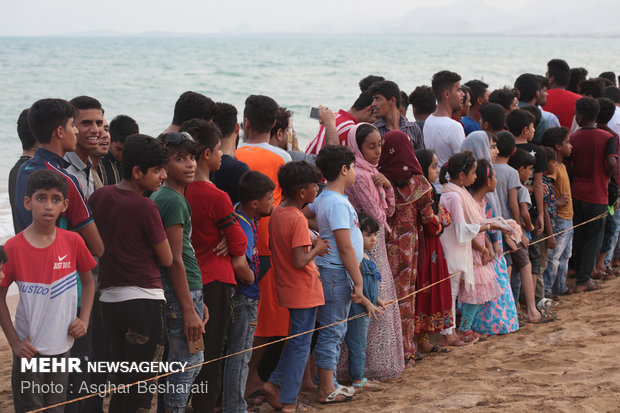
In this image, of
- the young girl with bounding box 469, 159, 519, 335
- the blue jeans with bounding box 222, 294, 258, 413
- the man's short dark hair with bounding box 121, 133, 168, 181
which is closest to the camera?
the man's short dark hair with bounding box 121, 133, 168, 181

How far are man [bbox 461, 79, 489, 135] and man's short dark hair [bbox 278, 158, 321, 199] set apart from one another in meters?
3.05

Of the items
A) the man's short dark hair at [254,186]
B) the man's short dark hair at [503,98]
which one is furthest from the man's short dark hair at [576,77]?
the man's short dark hair at [254,186]

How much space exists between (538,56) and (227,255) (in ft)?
217

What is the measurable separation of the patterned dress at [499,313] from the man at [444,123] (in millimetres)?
633

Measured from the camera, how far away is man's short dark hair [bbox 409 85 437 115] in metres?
6.88

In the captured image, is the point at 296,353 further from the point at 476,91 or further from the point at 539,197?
the point at 476,91

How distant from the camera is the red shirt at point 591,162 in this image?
7.42 m

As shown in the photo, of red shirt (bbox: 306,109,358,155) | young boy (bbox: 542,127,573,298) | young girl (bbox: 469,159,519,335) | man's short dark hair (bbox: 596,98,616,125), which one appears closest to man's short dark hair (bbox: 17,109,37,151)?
red shirt (bbox: 306,109,358,155)

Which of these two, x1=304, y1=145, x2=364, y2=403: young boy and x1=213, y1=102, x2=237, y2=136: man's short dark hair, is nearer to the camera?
x1=304, y1=145, x2=364, y2=403: young boy

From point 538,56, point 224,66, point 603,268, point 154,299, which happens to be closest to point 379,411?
point 154,299

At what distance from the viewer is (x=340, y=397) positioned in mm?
4770

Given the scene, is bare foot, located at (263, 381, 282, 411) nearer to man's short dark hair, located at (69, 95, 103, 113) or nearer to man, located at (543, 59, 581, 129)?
man's short dark hair, located at (69, 95, 103, 113)

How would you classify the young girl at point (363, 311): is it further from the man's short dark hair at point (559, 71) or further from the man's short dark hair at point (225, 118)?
Answer: the man's short dark hair at point (559, 71)

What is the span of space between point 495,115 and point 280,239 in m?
2.91
